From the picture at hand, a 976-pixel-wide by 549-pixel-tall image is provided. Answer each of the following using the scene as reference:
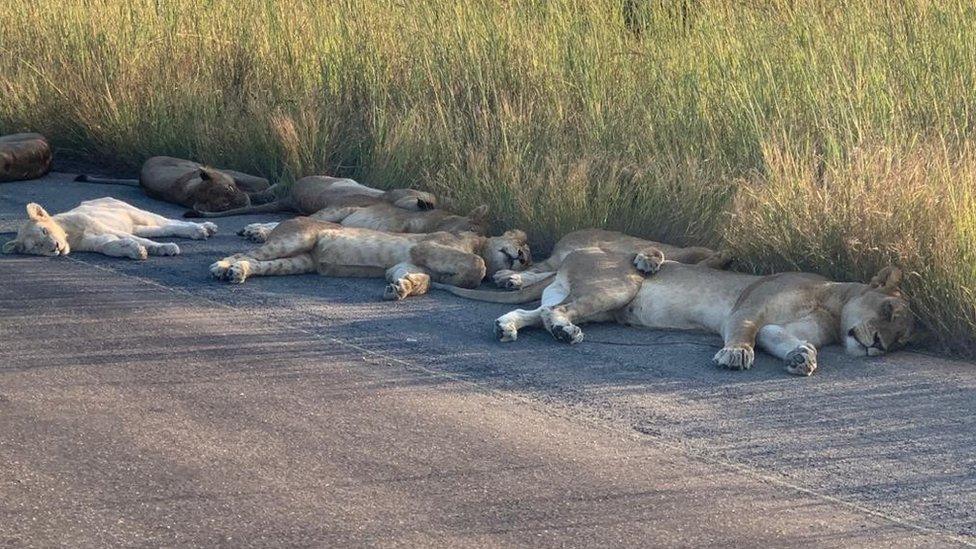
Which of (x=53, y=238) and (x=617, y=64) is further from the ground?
(x=617, y=64)

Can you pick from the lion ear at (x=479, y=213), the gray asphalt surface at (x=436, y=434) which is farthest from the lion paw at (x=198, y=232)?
the lion ear at (x=479, y=213)

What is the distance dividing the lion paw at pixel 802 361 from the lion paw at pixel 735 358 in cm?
18

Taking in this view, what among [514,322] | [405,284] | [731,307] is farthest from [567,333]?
[405,284]

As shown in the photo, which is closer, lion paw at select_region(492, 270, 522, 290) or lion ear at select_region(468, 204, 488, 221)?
lion paw at select_region(492, 270, 522, 290)

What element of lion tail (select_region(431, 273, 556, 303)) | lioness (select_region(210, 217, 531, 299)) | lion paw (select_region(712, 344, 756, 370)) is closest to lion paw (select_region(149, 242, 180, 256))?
lioness (select_region(210, 217, 531, 299))

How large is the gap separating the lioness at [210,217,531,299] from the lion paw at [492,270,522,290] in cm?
10

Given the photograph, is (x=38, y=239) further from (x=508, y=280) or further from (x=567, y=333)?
(x=567, y=333)

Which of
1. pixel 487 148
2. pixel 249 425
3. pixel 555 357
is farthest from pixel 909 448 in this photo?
pixel 487 148

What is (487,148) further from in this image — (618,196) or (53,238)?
(53,238)

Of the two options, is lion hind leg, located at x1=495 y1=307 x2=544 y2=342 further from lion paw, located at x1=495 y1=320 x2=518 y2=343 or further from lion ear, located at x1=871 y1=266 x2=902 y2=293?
lion ear, located at x1=871 y1=266 x2=902 y2=293

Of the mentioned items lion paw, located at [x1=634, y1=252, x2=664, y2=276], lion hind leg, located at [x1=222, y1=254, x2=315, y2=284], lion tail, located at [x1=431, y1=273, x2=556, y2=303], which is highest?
lion paw, located at [x1=634, y1=252, x2=664, y2=276]

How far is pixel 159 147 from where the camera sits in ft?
39.0

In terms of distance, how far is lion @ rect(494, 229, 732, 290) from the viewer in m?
8.02

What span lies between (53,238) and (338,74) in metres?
3.58
